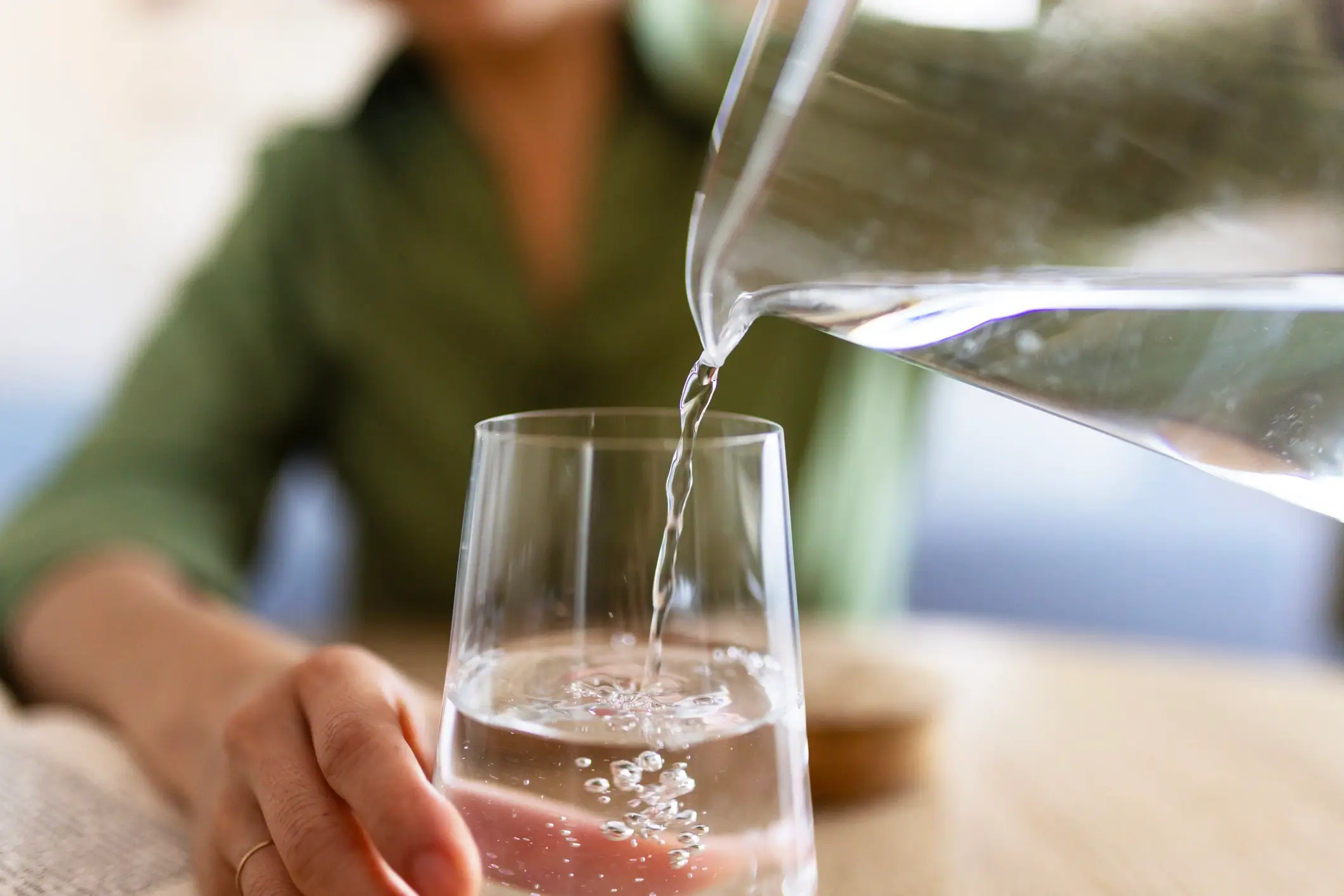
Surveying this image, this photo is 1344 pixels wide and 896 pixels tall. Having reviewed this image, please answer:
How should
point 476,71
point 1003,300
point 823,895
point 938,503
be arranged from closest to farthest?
point 1003,300, point 823,895, point 476,71, point 938,503

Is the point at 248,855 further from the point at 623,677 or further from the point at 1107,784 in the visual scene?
the point at 1107,784

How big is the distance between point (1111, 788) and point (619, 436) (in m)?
0.33

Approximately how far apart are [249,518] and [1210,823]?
29.7 inches

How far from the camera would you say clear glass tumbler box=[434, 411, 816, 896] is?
32 cm

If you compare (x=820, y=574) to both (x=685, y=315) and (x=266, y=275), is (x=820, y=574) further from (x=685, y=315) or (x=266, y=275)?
(x=266, y=275)

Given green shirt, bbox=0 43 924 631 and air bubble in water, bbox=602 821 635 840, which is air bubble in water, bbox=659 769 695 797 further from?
green shirt, bbox=0 43 924 631

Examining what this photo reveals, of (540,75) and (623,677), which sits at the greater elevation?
(540,75)

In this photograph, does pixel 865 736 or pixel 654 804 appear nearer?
pixel 654 804

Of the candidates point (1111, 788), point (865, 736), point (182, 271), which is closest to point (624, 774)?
point (865, 736)

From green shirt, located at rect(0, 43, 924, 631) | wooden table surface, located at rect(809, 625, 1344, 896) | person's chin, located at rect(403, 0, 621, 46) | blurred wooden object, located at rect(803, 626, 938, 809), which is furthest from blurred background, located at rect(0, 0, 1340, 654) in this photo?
blurred wooden object, located at rect(803, 626, 938, 809)

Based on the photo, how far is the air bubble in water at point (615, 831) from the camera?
322 millimetres

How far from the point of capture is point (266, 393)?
99 cm

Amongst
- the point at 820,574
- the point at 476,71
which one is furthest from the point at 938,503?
the point at 476,71

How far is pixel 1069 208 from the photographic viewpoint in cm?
31
